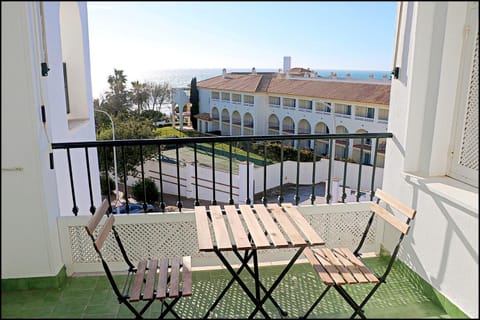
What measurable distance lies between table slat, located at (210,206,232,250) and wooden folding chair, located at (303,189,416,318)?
2.36 feet

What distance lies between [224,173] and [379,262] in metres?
2.89

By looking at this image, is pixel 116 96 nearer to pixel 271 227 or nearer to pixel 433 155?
pixel 271 227

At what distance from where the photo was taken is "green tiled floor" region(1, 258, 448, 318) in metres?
2.60

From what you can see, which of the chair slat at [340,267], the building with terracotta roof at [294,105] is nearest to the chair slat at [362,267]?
the chair slat at [340,267]

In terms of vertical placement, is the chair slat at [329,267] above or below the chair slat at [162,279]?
above

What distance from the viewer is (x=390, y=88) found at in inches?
119

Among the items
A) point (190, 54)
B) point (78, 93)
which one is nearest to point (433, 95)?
point (190, 54)

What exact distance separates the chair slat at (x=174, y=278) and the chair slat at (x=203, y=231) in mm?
342

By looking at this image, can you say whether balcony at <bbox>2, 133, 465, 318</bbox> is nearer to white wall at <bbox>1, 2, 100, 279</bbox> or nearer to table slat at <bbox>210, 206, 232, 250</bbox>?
white wall at <bbox>1, 2, 100, 279</bbox>

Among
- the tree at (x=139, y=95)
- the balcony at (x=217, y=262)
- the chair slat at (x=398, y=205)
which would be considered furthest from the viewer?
the tree at (x=139, y=95)

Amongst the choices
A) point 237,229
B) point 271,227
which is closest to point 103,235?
point 237,229

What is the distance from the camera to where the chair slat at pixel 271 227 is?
96.9 inches

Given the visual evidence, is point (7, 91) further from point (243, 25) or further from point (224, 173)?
point (224, 173)

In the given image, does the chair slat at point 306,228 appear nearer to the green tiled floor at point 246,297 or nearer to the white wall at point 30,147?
the green tiled floor at point 246,297
